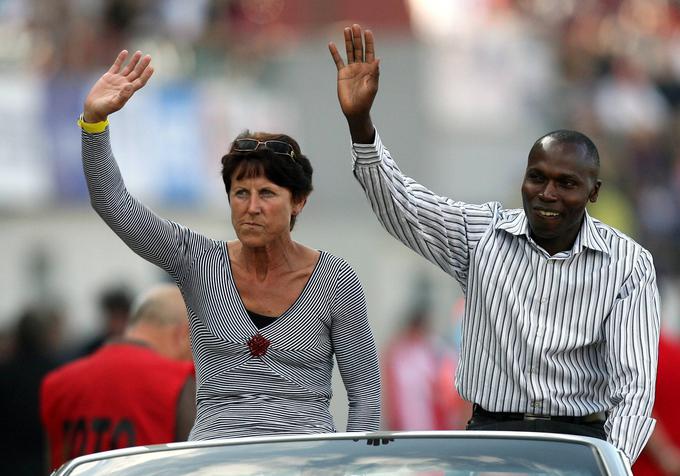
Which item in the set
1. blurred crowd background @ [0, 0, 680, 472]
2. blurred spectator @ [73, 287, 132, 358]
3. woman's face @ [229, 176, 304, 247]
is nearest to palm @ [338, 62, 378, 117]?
woman's face @ [229, 176, 304, 247]

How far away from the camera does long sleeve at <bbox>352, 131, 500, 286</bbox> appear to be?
568cm

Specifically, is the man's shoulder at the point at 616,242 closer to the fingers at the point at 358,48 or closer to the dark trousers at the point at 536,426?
the dark trousers at the point at 536,426

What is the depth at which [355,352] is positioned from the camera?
5777 millimetres

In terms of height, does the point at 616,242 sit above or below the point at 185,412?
above

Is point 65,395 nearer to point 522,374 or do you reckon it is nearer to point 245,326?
point 245,326

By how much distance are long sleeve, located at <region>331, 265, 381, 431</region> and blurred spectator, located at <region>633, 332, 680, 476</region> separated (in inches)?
134

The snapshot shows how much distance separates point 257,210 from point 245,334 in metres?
0.40

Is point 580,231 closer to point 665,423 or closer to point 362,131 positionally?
point 362,131

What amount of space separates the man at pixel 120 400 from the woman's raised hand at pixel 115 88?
6.39ft

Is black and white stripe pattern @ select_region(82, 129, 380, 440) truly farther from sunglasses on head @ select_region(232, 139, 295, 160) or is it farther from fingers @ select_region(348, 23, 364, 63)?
fingers @ select_region(348, 23, 364, 63)

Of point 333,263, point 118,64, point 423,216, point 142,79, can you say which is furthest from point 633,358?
point 118,64

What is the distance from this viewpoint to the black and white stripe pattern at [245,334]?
5535 millimetres

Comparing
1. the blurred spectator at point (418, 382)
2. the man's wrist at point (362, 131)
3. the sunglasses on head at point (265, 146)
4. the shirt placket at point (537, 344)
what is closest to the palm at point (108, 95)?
the sunglasses on head at point (265, 146)

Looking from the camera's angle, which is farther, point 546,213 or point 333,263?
point 333,263
